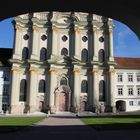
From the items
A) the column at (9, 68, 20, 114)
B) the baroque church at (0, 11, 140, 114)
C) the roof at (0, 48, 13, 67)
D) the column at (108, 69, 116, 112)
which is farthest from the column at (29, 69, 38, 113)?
the column at (108, 69, 116, 112)

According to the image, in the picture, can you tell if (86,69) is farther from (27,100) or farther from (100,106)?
(27,100)

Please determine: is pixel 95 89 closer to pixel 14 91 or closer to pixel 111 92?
pixel 111 92

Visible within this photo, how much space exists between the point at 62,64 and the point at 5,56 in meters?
13.5

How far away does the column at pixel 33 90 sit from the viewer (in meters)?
57.9

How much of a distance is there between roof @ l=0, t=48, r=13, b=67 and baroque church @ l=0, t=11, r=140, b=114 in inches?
96.3

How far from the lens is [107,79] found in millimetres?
61625

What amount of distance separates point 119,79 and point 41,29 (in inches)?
812

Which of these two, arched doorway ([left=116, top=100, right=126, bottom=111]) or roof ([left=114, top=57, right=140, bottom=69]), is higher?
roof ([left=114, top=57, right=140, bottom=69])

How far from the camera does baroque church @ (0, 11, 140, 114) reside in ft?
194

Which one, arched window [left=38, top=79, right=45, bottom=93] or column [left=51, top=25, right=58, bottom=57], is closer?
arched window [left=38, top=79, right=45, bottom=93]

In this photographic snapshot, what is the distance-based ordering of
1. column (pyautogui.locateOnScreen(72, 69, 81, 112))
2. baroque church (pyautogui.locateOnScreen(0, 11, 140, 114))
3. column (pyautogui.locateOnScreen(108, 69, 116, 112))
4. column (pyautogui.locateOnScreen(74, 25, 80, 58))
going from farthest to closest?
column (pyautogui.locateOnScreen(74, 25, 80, 58)) < column (pyautogui.locateOnScreen(108, 69, 116, 112)) < column (pyautogui.locateOnScreen(72, 69, 81, 112)) < baroque church (pyautogui.locateOnScreen(0, 11, 140, 114))

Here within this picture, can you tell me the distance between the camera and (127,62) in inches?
2704

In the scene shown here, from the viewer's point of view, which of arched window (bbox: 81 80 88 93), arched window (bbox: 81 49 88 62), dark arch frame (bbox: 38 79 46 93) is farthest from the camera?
arched window (bbox: 81 49 88 62)

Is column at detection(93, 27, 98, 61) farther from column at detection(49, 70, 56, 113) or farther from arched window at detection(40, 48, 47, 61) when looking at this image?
arched window at detection(40, 48, 47, 61)
